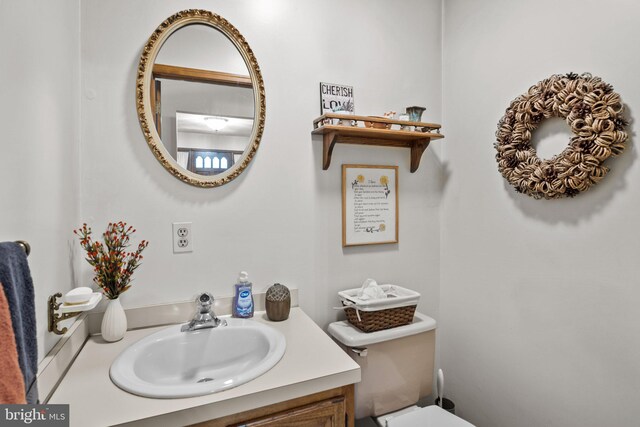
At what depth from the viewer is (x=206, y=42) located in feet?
4.39

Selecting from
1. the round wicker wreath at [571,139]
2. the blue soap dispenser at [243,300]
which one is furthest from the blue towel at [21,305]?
the round wicker wreath at [571,139]

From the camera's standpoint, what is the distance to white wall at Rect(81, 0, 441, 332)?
1.22 meters

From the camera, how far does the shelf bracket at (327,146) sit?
145 cm

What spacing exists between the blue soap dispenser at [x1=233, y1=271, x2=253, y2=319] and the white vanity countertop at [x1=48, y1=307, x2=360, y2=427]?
0.29 m

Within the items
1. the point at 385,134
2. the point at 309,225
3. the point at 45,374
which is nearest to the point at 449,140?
the point at 385,134

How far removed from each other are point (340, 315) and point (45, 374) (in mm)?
1121

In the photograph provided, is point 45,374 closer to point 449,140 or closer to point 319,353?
point 319,353

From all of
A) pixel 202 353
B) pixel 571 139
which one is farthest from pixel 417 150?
pixel 202 353

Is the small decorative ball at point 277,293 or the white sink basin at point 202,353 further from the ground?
the small decorative ball at point 277,293

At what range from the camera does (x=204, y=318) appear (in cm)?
123

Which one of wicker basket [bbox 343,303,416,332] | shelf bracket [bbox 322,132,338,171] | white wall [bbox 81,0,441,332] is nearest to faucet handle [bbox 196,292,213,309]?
white wall [bbox 81,0,441,332]

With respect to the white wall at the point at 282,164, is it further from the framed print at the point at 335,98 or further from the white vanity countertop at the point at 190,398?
the white vanity countertop at the point at 190,398

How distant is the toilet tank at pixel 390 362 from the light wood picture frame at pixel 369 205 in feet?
1.43

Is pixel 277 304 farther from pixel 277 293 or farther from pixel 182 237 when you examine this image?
pixel 182 237
